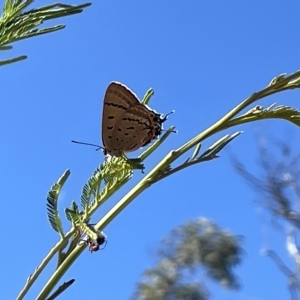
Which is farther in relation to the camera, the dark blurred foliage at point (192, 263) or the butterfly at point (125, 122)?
the dark blurred foliage at point (192, 263)

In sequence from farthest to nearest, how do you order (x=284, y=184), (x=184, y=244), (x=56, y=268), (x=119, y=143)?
(x=184, y=244), (x=284, y=184), (x=119, y=143), (x=56, y=268)

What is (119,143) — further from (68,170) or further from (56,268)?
(56,268)

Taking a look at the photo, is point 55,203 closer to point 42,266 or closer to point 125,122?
point 42,266

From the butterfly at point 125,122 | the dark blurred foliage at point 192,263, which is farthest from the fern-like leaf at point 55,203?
the dark blurred foliage at point 192,263

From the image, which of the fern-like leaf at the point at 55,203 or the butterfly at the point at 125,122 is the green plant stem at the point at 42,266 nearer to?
the fern-like leaf at the point at 55,203

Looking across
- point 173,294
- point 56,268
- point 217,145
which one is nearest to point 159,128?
point 217,145

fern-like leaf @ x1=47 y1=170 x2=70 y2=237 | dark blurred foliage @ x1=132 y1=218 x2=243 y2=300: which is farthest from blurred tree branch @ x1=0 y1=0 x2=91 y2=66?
dark blurred foliage @ x1=132 y1=218 x2=243 y2=300

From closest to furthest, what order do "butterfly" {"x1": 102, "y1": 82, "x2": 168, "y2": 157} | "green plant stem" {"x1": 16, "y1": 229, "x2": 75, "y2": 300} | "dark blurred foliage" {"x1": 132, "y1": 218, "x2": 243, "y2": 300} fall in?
"green plant stem" {"x1": 16, "y1": 229, "x2": 75, "y2": 300}
"butterfly" {"x1": 102, "y1": 82, "x2": 168, "y2": 157}
"dark blurred foliage" {"x1": 132, "y1": 218, "x2": 243, "y2": 300}

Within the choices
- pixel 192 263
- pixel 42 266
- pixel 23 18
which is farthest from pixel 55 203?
pixel 192 263

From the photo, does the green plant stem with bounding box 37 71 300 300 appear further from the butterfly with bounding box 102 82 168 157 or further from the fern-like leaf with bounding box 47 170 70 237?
the butterfly with bounding box 102 82 168 157
